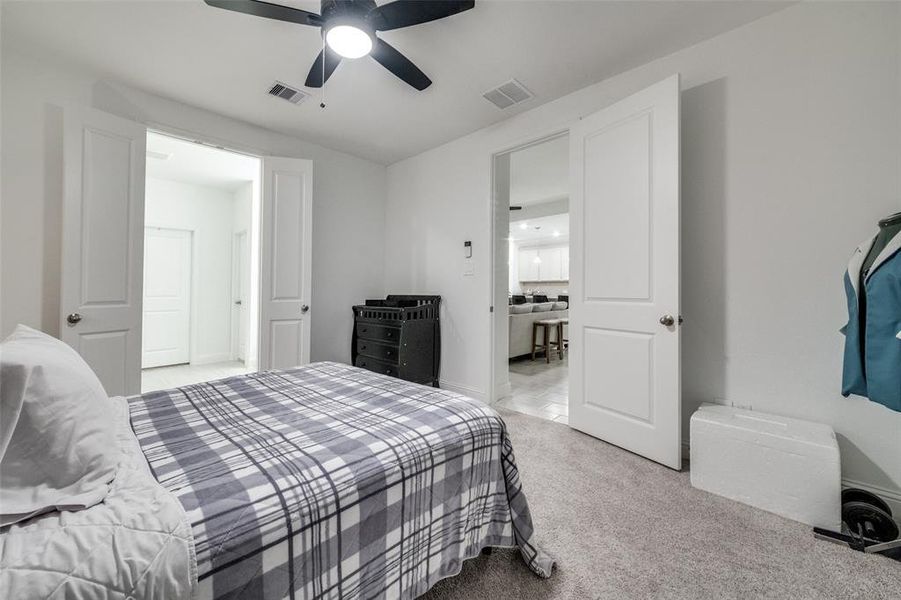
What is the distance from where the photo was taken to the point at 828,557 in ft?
4.57

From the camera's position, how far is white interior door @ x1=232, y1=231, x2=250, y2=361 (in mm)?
4996

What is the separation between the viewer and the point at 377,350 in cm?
341

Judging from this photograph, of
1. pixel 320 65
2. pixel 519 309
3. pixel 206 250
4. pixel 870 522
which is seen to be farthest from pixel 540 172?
pixel 206 250

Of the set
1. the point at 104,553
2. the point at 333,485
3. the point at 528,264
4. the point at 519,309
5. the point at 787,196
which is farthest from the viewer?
the point at 528,264

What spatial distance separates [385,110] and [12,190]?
2.59m

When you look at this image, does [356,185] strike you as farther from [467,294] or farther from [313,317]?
[467,294]

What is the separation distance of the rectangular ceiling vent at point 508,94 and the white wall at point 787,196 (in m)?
0.58

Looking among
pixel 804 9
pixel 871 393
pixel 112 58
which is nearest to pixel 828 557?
pixel 871 393

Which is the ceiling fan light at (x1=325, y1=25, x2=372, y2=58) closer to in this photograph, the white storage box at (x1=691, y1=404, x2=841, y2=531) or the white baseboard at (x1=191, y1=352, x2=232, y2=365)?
the white storage box at (x1=691, y1=404, x2=841, y2=531)

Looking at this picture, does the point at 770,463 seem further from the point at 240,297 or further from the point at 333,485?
the point at 240,297

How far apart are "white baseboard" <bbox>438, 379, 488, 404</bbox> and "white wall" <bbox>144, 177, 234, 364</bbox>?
3.76 m

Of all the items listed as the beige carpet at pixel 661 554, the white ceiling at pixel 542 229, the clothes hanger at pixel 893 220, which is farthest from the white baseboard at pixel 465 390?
the white ceiling at pixel 542 229

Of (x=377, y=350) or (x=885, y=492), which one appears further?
(x=377, y=350)

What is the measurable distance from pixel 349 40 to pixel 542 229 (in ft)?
23.4
